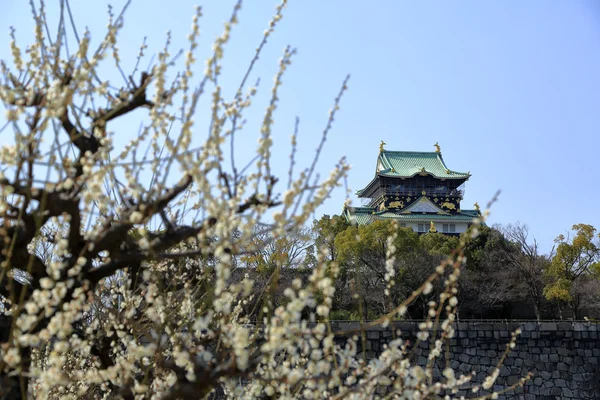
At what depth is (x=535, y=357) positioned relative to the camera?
14.3m

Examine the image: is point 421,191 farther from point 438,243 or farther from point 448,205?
point 438,243

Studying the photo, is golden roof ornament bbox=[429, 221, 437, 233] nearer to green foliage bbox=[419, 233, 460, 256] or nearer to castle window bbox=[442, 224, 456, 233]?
castle window bbox=[442, 224, 456, 233]

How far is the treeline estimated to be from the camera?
22953mm

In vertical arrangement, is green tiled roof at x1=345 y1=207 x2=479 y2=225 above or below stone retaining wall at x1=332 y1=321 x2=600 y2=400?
above

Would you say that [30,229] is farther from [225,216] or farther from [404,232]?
[404,232]

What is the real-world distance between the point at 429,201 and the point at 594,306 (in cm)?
1201

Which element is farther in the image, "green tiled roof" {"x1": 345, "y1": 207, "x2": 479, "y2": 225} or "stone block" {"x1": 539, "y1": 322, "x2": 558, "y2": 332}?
"green tiled roof" {"x1": 345, "y1": 207, "x2": 479, "y2": 225}

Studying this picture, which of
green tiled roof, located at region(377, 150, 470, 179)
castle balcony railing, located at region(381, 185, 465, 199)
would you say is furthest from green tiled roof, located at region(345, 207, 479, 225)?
green tiled roof, located at region(377, 150, 470, 179)

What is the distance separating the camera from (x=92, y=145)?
316 centimetres

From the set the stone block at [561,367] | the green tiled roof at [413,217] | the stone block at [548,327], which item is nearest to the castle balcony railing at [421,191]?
the green tiled roof at [413,217]

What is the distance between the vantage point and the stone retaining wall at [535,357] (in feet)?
46.2

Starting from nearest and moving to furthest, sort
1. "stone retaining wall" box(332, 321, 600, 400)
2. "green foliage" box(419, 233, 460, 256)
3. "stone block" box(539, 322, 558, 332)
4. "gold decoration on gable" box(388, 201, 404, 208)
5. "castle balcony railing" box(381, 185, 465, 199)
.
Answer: "stone retaining wall" box(332, 321, 600, 400) → "stone block" box(539, 322, 558, 332) → "green foliage" box(419, 233, 460, 256) → "gold decoration on gable" box(388, 201, 404, 208) → "castle balcony railing" box(381, 185, 465, 199)

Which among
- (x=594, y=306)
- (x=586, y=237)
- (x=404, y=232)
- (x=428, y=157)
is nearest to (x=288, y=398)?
(x=404, y=232)

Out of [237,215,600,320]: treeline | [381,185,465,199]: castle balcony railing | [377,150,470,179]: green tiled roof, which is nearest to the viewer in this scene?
[237,215,600,320]: treeline
